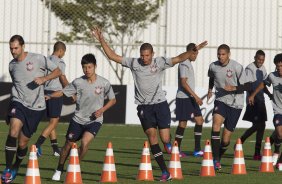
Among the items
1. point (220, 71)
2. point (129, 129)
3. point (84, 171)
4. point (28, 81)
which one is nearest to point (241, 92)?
point (220, 71)

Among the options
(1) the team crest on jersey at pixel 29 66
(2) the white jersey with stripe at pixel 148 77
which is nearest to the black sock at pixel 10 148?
(1) the team crest on jersey at pixel 29 66

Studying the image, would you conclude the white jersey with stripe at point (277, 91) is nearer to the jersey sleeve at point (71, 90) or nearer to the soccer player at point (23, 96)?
the jersey sleeve at point (71, 90)

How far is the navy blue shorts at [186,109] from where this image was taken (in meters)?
22.5

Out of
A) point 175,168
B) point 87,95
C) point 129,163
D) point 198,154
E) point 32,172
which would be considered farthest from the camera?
point 198,154

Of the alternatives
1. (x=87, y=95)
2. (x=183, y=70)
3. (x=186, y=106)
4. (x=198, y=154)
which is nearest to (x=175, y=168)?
(x=87, y=95)

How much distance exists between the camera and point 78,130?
1669cm

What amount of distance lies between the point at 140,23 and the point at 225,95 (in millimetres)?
19443

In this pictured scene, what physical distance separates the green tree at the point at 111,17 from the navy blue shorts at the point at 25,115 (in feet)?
64.3

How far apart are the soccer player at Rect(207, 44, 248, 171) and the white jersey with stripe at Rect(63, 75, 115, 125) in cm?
288

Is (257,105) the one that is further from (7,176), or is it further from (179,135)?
(7,176)

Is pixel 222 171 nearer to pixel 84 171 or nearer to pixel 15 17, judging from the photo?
pixel 84 171

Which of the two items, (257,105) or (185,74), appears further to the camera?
(185,74)

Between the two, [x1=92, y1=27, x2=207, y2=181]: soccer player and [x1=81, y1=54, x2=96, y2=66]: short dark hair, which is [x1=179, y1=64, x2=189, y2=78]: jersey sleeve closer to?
[x1=92, y1=27, x2=207, y2=181]: soccer player

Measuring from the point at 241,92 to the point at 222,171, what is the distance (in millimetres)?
1536
